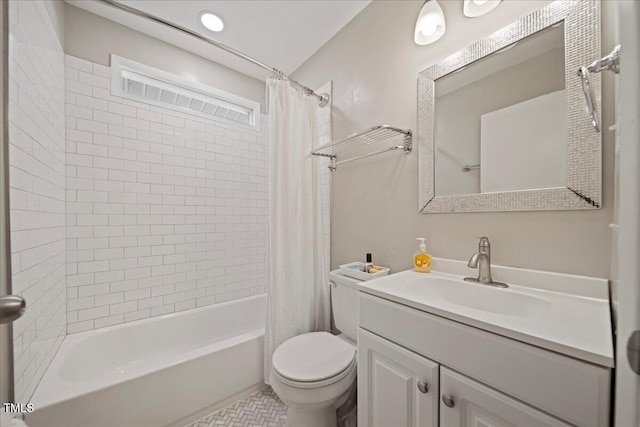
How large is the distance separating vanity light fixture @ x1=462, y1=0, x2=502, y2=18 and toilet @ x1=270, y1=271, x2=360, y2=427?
1417 mm

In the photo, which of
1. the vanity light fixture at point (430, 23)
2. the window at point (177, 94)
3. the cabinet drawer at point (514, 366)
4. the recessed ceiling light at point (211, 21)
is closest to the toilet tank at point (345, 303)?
the cabinet drawer at point (514, 366)

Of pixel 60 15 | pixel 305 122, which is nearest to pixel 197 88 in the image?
pixel 60 15

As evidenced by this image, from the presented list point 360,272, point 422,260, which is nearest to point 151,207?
point 360,272

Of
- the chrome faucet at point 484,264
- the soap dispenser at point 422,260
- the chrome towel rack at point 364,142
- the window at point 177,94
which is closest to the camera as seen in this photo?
the chrome faucet at point 484,264

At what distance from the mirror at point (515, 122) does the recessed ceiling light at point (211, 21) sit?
1490 millimetres

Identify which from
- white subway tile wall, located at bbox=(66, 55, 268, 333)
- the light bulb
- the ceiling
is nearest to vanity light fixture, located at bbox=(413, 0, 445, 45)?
the light bulb

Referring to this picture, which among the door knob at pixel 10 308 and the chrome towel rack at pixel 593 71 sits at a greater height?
the chrome towel rack at pixel 593 71

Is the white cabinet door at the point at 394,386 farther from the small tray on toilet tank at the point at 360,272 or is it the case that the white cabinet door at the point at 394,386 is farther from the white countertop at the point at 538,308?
the small tray on toilet tank at the point at 360,272

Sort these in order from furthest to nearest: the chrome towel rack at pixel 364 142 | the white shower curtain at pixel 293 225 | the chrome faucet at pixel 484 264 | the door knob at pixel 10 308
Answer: the white shower curtain at pixel 293 225 < the chrome towel rack at pixel 364 142 < the chrome faucet at pixel 484 264 < the door knob at pixel 10 308

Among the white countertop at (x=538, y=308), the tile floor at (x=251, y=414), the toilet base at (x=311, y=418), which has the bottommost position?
the tile floor at (x=251, y=414)

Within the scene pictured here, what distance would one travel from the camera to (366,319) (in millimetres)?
981

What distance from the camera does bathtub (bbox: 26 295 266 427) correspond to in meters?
1.06

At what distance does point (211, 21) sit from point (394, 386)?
7.95 ft

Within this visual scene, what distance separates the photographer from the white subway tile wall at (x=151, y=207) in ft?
5.18
